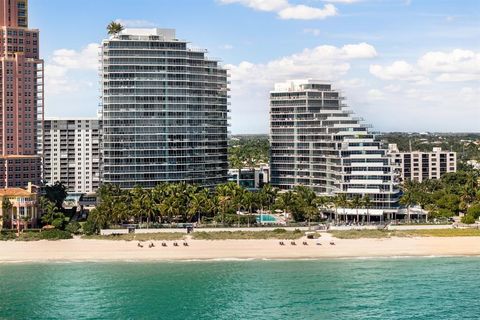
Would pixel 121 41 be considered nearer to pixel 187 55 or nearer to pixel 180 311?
pixel 187 55

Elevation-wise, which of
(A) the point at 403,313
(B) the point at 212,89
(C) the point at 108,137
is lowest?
(A) the point at 403,313

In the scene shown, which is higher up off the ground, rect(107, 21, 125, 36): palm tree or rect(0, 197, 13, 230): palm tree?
rect(107, 21, 125, 36): palm tree

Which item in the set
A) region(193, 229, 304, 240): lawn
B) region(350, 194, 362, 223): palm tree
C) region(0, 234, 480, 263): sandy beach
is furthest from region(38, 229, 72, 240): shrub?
region(350, 194, 362, 223): palm tree

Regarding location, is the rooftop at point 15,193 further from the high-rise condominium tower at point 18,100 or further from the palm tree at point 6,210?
the high-rise condominium tower at point 18,100

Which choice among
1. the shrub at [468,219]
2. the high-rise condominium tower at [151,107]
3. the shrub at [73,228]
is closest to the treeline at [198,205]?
the shrub at [73,228]

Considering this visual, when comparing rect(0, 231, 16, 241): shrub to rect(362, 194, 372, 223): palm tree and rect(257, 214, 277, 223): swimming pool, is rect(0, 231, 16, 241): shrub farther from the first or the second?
rect(362, 194, 372, 223): palm tree

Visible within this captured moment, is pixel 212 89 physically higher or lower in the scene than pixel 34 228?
higher

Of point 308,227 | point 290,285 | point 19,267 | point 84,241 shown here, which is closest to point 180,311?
point 290,285
